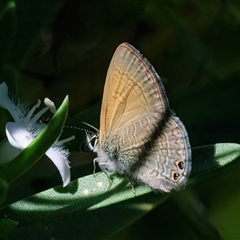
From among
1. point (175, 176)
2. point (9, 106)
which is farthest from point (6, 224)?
point (175, 176)

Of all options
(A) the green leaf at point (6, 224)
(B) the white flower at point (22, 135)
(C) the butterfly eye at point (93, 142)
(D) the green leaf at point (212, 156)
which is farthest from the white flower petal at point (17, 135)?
(D) the green leaf at point (212, 156)

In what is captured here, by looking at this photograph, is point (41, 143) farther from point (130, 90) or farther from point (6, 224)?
point (130, 90)

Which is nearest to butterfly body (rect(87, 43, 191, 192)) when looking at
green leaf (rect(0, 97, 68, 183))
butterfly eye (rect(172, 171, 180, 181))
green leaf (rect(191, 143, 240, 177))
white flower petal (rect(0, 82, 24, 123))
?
butterfly eye (rect(172, 171, 180, 181))

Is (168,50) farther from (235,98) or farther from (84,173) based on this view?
(84,173)

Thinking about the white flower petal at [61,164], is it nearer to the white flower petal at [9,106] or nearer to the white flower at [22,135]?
the white flower at [22,135]

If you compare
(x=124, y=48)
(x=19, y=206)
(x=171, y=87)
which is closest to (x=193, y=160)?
(x=124, y=48)
